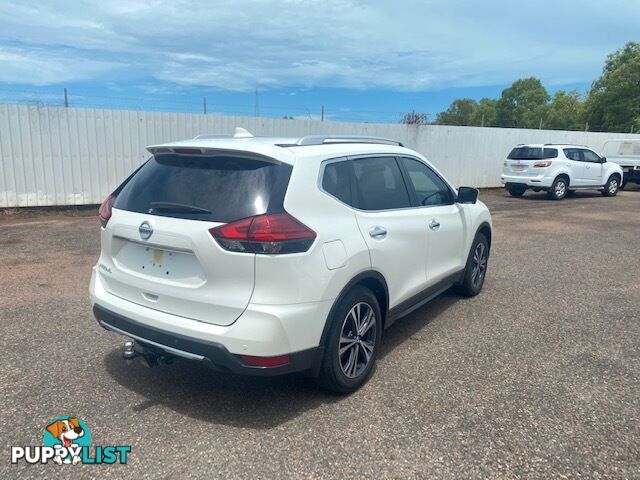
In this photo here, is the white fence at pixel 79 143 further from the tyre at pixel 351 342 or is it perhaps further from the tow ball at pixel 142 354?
the tyre at pixel 351 342

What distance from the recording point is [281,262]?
2746 mm

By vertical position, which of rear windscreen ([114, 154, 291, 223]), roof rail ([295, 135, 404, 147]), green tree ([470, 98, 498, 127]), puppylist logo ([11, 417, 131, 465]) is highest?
green tree ([470, 98, 498, 127])

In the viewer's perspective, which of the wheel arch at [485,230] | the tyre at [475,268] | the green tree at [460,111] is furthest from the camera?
the green tree at [460,111]

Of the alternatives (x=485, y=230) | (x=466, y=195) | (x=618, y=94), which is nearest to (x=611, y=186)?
(x=485, y=230)

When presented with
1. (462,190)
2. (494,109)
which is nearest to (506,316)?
(462,190)

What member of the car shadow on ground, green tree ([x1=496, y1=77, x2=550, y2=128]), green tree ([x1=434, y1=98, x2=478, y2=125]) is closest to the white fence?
the car shadow on ground

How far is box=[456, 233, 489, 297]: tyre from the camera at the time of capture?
208 inches

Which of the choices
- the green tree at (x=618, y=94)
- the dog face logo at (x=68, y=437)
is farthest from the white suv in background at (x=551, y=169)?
the green tree at (x=618, y=94)

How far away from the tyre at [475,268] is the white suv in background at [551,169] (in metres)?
11.0

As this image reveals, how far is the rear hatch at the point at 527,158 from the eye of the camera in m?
15.5

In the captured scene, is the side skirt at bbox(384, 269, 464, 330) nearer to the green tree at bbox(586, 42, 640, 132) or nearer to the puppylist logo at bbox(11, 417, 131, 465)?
the puppylist logo at bbox(11, 417, 131, 465)

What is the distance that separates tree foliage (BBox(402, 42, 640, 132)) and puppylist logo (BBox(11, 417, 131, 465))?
14867mm

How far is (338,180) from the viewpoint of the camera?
10.9 ft

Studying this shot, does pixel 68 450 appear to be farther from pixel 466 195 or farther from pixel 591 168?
pixel 591 168
